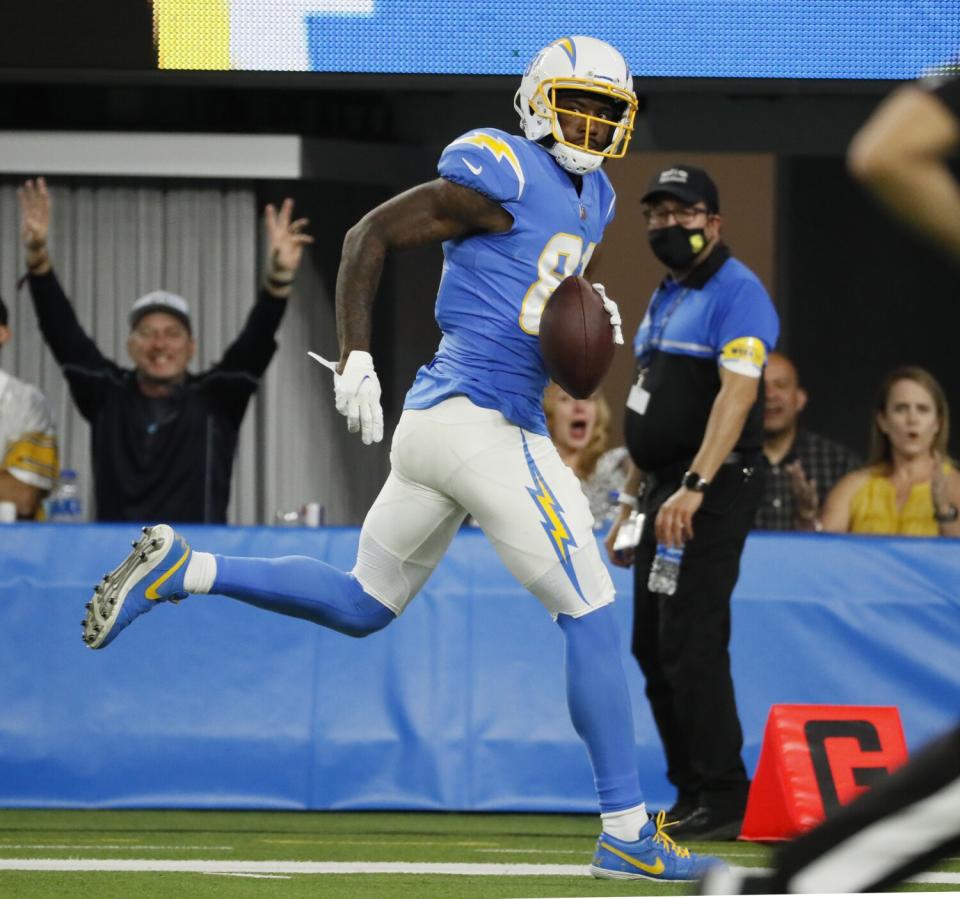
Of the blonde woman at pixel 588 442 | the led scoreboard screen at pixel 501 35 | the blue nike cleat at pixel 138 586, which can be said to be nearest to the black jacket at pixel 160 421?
the led scoreboard screen at pixel 501 35

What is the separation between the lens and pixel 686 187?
5.00m

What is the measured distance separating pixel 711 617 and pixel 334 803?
1.37m

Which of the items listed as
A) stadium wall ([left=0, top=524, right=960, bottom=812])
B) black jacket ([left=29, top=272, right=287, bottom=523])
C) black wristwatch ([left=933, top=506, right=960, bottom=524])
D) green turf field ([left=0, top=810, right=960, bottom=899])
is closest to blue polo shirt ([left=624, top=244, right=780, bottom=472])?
stadium wall ([left=0, top=524, right=960, bottom=812])

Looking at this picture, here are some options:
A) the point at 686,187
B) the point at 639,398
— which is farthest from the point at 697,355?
the point at 686,187

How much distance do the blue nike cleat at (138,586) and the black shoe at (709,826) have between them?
1.58 meters

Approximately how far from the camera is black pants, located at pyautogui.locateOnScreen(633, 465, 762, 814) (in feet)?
15.9

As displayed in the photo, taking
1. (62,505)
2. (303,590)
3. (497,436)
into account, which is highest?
(497,436)

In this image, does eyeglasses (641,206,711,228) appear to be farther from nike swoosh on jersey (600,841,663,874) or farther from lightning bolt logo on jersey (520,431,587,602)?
nike swoosh on jersey (600,841,663,874)

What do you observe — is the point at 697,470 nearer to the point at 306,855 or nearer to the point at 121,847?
the point at 306,855

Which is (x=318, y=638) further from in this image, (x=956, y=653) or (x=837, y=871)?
(x=837, y=871)

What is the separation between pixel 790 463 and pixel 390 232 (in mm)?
3278

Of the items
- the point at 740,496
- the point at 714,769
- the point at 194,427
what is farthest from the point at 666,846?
the point at 194,427

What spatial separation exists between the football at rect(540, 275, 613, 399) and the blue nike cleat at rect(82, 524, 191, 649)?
0.90 metres

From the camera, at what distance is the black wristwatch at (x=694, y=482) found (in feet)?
15.6
